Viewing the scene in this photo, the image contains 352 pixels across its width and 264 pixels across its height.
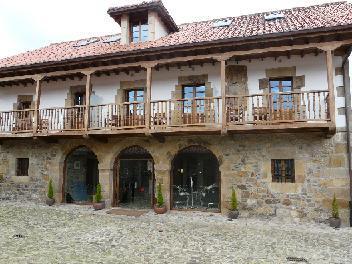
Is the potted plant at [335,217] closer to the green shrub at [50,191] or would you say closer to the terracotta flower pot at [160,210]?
the terracotta flower pot at [160,210]

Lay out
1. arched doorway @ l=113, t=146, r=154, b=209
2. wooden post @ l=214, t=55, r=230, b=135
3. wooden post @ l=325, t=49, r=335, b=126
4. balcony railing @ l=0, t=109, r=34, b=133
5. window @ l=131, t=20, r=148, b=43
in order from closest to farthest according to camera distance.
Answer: wooden post @ l=325, t=49, r=335, b=126
wooden post @ l=214, t=55, r=230, b=135
arched doorway @ l=113, t=146, r=154, b=209
balcony railing @ l=0, t=109, r=34, b=133
window @ l=131, t=20, r=148, b=43

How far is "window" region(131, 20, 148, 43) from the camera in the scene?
12.9 meters

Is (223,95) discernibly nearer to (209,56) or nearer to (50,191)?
(209,56)

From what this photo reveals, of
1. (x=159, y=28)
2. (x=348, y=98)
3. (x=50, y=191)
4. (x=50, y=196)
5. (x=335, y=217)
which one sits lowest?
(x=335, y=217)

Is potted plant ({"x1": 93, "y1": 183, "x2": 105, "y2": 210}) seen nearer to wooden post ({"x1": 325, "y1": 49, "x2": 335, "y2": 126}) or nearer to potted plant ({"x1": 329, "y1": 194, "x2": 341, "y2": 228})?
potted plant ({"x1": 329, "y1": 194, "x2": 341, "y2": 228})

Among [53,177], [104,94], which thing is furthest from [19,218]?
[104,94]

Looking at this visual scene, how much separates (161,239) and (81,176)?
352 inches

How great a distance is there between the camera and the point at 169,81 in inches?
435

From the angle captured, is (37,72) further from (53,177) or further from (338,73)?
(338,73)

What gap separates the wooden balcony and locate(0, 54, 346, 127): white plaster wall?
0.47 m

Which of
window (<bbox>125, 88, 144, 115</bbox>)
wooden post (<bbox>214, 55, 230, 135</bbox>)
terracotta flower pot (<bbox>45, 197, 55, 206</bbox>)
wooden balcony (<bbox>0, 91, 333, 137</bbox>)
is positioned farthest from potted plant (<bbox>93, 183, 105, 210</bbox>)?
wooden post (<bbox>214, 55, 230, 135</bbox>)

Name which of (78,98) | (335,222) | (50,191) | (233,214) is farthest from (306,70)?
(50,191)

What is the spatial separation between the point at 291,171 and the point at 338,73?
330 cm

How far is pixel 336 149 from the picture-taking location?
909cm
